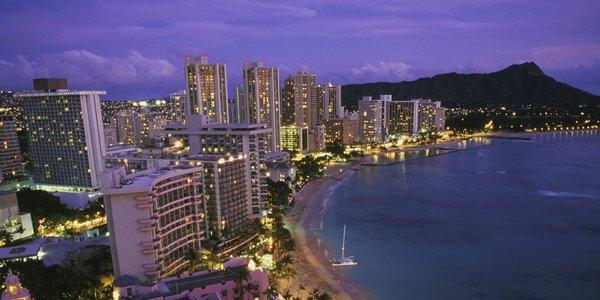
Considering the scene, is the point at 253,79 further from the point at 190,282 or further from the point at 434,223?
the point at 190,282

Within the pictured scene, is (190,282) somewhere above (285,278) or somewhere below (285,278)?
above

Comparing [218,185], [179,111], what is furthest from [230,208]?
[179,111]

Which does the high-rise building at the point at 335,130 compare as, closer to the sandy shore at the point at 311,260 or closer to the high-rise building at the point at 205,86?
the high-rise building at the point at 205,86

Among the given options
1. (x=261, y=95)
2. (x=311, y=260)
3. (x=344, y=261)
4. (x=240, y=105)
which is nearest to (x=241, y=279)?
(x=311, y=260)

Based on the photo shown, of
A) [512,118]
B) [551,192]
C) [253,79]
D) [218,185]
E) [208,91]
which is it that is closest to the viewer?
[218,185]

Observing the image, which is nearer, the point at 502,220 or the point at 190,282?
the point at 190,282

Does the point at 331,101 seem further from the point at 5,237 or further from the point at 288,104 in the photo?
the point at 5,237

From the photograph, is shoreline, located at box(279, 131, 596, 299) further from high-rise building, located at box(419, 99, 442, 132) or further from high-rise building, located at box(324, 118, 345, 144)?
high-rise building, located at box(419, 99, 442, 132)
